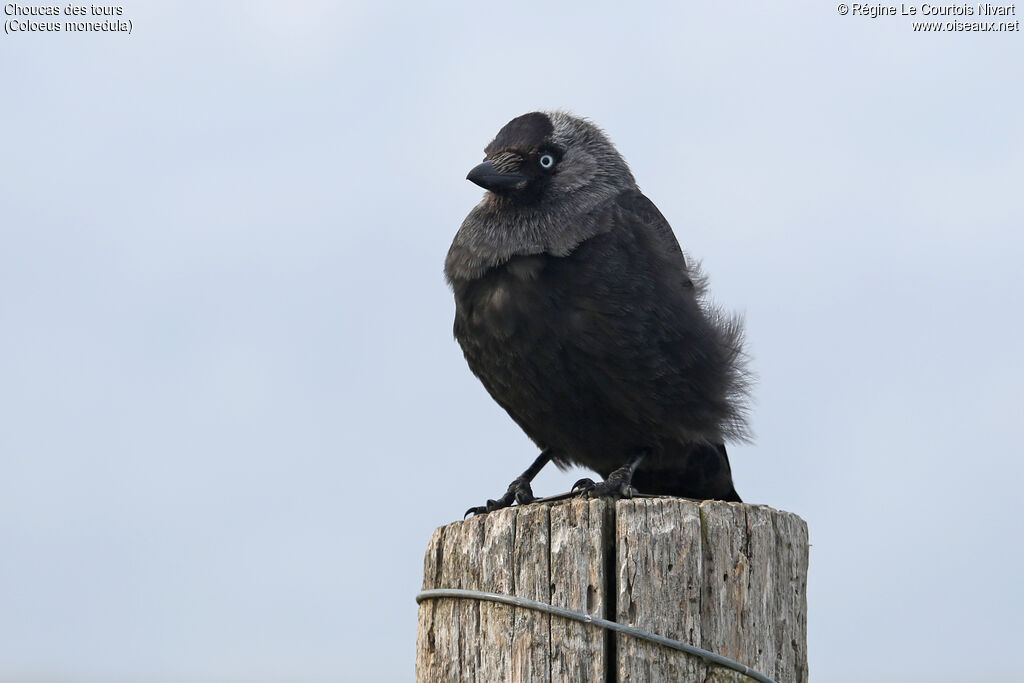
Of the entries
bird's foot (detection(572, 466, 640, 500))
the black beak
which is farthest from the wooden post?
the black beak

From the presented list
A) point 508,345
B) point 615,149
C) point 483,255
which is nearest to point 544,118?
point 615,149

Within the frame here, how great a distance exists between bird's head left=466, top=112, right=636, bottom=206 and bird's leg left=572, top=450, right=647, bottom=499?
4.49 ft

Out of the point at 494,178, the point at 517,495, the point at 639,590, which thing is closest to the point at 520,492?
the point at 517,495

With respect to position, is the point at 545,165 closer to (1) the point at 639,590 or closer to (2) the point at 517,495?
(2) the point at 517,495

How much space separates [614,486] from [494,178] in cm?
167

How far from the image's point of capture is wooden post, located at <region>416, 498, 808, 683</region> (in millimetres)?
3098

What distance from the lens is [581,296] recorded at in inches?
189

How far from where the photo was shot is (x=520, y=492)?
5148mm

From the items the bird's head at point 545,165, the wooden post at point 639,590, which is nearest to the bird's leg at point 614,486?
the wooden post at point 639,590

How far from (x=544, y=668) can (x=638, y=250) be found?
7.80ft

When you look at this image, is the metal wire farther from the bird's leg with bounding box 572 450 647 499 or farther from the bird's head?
the bird's head

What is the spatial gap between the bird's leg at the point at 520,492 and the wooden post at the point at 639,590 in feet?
4.84

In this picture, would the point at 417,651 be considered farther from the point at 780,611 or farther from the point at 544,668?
the point at 780,611

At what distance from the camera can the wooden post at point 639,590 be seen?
10.2 feet
